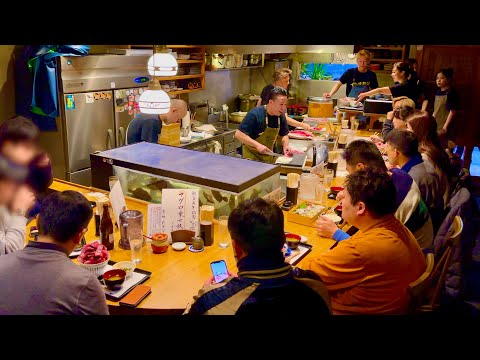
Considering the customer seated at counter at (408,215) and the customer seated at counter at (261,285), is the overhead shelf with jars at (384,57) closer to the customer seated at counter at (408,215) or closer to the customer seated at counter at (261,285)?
the customer seated at counter at (408,215)

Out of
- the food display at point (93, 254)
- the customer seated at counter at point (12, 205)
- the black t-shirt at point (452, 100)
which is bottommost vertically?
the food display at point (93, 254)

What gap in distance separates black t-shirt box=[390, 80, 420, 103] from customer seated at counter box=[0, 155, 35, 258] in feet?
16.8

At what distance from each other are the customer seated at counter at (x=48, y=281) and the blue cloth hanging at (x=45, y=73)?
3.18m

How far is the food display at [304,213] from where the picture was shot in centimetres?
320

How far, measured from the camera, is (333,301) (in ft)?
7.75

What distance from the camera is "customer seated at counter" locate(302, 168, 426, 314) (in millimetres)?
2238

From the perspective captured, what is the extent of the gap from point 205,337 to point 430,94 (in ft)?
26.2

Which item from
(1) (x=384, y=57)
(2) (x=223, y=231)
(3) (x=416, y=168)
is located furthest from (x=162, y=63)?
(1) (x=384, y=57)

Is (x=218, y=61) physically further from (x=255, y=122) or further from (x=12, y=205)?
(x=12, y=205)

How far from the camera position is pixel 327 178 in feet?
12.9

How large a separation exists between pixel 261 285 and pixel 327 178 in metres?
2.33

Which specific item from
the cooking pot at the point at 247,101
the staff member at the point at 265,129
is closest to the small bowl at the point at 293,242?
the staff member at the point at 265,129
